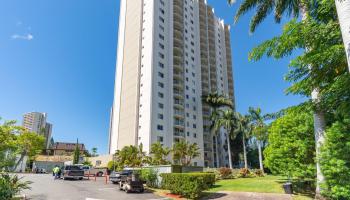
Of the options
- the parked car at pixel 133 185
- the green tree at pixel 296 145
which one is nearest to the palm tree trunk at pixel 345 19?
the green tree at pixel 296 145

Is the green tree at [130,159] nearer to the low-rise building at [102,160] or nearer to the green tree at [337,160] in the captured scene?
the low-rise building at [102,160]

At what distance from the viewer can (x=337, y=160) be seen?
1088cm

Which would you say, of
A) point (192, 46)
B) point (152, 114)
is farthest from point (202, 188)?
point (192, 46)

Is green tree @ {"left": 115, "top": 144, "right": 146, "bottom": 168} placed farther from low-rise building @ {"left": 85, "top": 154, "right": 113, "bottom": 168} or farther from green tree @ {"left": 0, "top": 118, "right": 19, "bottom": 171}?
green tree @ {"left": 0, "top": 118, "right": 19, "bottom": 171}

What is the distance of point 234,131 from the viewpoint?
58.7 meters

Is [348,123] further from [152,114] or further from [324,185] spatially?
[152,114]

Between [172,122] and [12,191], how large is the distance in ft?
151

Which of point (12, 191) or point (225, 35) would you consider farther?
point (225, 35)

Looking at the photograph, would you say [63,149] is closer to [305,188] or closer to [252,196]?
[252,196]

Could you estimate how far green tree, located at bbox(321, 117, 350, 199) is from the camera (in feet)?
34.9

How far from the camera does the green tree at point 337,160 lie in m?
10.6

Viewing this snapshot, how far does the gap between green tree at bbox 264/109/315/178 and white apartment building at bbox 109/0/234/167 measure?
36.3m

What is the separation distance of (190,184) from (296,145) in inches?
322

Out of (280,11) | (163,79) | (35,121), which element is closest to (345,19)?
(280,11)
